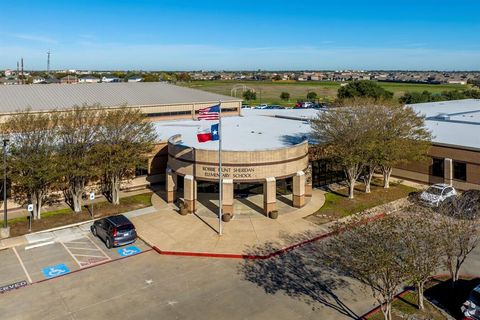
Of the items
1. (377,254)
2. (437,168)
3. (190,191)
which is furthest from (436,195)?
(377,254)

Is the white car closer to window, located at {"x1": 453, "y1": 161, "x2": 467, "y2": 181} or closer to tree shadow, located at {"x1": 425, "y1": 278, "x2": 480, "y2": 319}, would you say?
window, located at {"x1": 453, "y1": 161, "x2": 467, "y2": 181}

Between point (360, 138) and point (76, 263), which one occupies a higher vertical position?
point (360, 138)

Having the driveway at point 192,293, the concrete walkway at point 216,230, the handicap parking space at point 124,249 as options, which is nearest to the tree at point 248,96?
the concrete walkway at point 216,230

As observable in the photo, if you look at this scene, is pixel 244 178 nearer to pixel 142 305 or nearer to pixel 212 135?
pixel 212 135

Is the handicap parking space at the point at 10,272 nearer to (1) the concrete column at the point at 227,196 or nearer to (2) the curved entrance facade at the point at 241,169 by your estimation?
(2) the curved entrance facade at the point at 241,169

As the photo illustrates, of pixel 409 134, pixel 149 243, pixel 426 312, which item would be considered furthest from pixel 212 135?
pixel 409 134

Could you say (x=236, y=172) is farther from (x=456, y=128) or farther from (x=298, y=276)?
(x=456, y=128)

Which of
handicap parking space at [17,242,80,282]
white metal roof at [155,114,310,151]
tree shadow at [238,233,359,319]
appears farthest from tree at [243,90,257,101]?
handicap parking space at [17,242,80,282]
